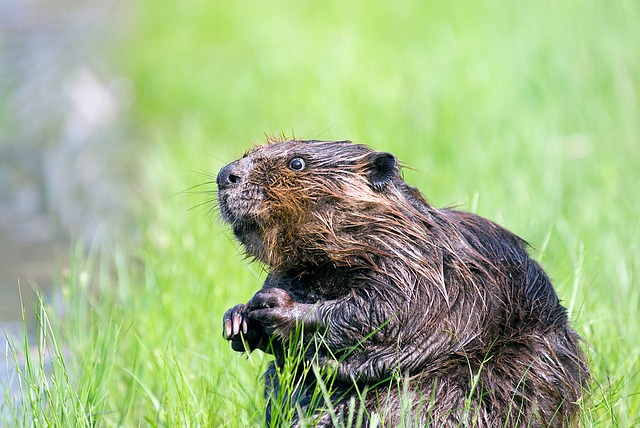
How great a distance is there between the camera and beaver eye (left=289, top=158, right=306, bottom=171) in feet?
10.7

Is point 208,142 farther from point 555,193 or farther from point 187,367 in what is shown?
point 187,367

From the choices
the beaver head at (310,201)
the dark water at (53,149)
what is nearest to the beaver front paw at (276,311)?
the beaver head at (310,201)

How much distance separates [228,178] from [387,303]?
63 centimetres

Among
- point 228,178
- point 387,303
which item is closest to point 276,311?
point 387,303

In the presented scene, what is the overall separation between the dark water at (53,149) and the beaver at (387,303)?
5.09 feet

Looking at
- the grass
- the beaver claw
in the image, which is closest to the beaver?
the beaver claw

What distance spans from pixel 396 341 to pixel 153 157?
4845 millimetres

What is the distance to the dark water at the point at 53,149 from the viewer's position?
607cm

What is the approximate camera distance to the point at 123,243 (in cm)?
600

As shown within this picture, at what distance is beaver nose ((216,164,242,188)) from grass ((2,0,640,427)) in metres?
0.22

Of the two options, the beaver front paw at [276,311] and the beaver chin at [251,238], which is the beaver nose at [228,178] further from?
the beaver front paw at [276,311]

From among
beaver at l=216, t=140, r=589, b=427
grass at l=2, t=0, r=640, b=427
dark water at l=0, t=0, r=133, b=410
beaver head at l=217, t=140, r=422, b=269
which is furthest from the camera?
dark water at l=0, t=0, r=133, b=410

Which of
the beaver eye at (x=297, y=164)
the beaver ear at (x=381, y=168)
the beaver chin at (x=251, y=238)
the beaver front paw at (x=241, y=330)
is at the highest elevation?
the beaver eye at (x=297, y=164)

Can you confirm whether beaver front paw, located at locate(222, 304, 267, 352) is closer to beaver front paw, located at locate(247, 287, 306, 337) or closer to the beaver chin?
beaver front paw, located at locate(247, 287, 306, 337)
